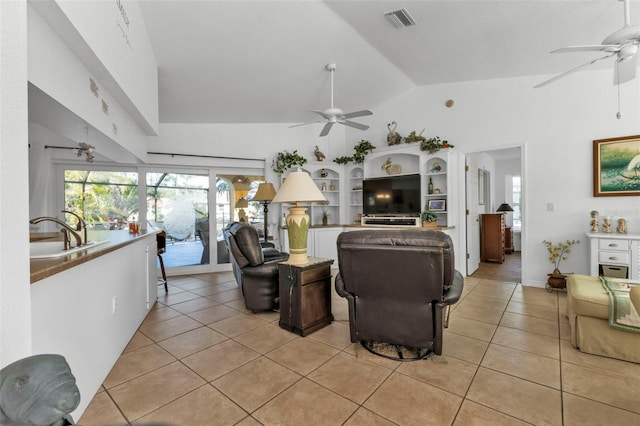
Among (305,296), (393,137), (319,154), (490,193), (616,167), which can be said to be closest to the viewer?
(305,296)

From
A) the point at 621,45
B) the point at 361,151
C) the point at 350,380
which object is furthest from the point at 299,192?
the point at 361,151

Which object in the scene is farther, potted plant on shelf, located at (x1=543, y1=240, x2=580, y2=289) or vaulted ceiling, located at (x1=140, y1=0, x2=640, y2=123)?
potted plant on shelf, located at (x1=543, y1=240, x2=580, y2=289)

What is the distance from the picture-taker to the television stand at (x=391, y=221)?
5.17 meters

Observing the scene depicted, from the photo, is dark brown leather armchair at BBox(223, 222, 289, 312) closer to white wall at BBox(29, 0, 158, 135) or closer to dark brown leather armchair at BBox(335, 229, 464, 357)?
dark brown leather armchair at BBox(335, 229, 464, 357)

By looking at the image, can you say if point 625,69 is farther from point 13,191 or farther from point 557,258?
point 13,191

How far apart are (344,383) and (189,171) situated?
4.57 m

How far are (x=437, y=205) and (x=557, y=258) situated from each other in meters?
1.80

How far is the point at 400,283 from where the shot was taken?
2074 mm

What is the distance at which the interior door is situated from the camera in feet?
16.9

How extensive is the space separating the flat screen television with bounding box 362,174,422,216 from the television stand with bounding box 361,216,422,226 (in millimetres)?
100

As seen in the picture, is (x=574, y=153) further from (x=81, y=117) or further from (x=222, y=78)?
(x=81, y=117)

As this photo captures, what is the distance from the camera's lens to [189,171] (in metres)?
5.29

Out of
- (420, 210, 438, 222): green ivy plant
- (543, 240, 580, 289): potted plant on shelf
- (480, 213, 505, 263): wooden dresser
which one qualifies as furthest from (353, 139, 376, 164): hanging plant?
(543, 240, 580, 289): potted plant on shelf

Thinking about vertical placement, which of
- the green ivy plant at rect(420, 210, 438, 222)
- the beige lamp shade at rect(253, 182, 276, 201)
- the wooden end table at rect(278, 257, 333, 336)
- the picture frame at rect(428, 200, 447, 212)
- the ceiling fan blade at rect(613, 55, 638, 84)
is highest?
the ceiling fan blade at rect(613, 55, 638, 84)
